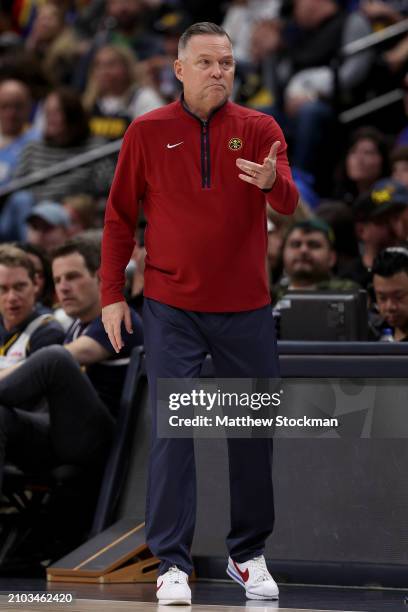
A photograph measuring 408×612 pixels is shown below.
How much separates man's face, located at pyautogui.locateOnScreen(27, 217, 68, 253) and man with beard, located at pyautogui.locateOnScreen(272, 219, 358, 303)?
2084mm

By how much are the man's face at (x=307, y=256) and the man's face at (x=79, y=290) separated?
1.15 metres

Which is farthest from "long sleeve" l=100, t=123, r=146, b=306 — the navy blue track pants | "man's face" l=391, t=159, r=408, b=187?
"man's face" l=391, t=159, r=408, b=187

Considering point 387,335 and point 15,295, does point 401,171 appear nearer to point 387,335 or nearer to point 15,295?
point 387,335

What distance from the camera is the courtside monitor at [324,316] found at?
5.75m

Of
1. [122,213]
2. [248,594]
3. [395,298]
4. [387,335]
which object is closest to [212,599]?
[248,594]

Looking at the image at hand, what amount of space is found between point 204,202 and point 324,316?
1383 millimetres

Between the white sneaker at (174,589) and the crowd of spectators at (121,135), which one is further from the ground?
the crowd of spectators at (121,135)

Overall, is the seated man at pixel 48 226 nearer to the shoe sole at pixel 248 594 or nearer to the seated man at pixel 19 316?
the seated man at pixel 19 316

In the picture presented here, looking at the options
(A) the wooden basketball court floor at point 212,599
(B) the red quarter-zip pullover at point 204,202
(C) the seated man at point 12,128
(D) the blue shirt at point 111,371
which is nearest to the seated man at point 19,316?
(D) the blue shirt at point 111,371

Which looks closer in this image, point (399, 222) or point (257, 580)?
point (257, 580)

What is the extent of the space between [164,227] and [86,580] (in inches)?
62.5

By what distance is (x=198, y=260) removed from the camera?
4.56 m

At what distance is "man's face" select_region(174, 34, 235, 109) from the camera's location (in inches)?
179

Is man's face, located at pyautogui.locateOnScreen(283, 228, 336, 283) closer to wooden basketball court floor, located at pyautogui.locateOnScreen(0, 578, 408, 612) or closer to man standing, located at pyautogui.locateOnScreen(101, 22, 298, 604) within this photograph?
wooden basketball court floor, located at pyautogui.locateOnScreen(0, 578, 408, 612)
